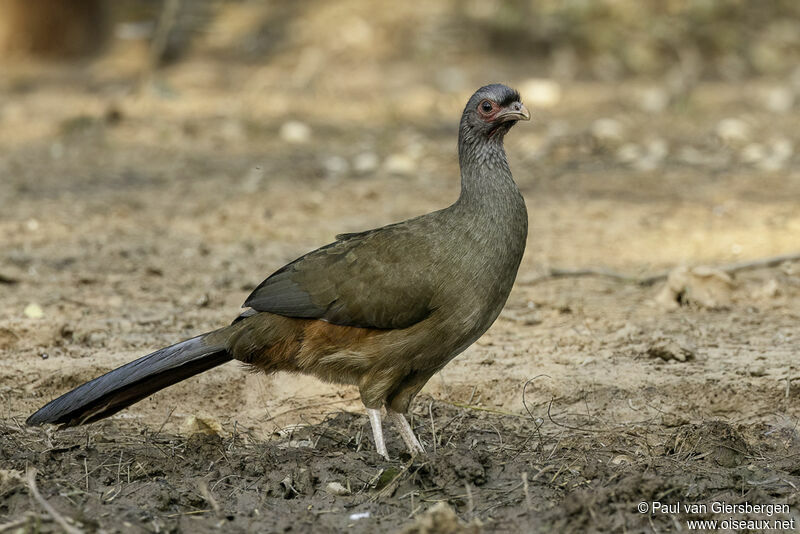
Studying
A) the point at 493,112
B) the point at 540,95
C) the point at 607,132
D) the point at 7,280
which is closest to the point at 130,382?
the point at 493,112

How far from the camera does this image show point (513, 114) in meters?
4.52

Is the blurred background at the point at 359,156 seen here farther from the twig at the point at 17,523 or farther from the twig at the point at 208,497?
the twig at the point at 17,523

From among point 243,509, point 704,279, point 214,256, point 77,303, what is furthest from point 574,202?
point 243,509

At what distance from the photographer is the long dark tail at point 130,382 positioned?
424 centimetres

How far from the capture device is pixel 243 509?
3.74m

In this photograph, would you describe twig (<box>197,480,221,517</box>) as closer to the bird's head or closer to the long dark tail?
the long dark tail

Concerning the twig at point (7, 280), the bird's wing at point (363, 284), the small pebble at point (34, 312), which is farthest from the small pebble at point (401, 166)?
the bird's wing at point (363, 284)

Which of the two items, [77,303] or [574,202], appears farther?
[574,202]

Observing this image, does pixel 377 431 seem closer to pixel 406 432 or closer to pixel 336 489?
pixel 406 432

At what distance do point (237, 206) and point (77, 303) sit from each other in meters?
2.44

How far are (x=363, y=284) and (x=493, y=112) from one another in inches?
38.7

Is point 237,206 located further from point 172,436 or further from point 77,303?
point 172,436

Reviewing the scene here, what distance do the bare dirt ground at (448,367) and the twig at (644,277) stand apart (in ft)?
0.16

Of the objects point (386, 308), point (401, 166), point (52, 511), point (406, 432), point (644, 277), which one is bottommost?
point (644, 277)
